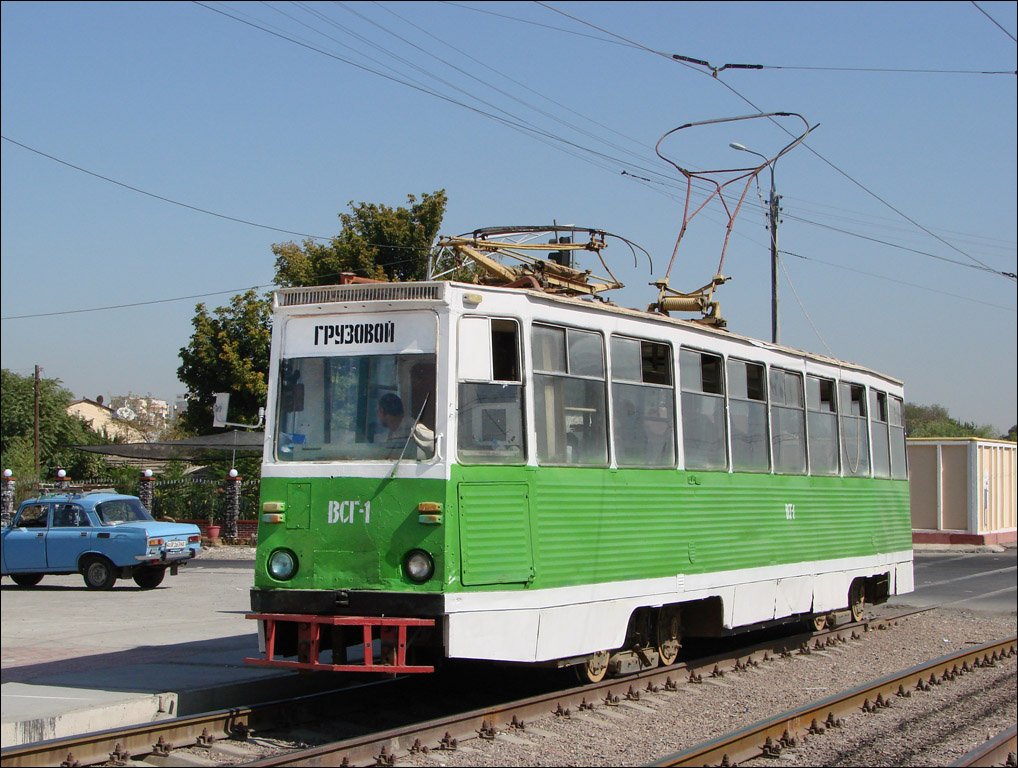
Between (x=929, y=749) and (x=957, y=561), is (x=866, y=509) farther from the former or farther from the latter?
(x=957, y=561)

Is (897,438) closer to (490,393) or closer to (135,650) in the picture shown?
(490,393)

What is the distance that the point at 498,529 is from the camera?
7.77 m

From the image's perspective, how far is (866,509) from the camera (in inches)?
536

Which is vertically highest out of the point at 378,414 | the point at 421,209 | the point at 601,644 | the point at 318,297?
the point at 421,209

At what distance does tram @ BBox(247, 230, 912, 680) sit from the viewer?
7.59 meters

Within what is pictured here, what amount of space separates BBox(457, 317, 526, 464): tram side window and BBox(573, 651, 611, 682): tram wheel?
1.99 meters

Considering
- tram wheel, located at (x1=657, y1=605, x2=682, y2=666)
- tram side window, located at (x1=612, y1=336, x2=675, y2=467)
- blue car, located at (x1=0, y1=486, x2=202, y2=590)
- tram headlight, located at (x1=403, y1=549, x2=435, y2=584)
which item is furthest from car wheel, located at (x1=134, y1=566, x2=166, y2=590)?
tram headlight, located at (x1=403, y1=549, x2=435, y2=584)

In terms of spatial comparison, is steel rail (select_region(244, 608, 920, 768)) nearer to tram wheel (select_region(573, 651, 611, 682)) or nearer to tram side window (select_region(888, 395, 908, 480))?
tram wheel (select_region(573, 651, 611, 682))

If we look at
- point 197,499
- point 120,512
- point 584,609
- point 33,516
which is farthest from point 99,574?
point 584,609

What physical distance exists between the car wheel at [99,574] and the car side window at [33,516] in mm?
1351

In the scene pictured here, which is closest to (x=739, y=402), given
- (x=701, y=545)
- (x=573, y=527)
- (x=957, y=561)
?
(x=701, y=545)

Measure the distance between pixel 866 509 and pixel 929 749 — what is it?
6.02 meters

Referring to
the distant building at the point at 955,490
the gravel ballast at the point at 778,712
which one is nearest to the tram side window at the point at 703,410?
the gravel ballast at the point at 778,712

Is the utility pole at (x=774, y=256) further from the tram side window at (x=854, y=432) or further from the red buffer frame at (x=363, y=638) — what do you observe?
the red buffer frame at (x=363, y=638)
